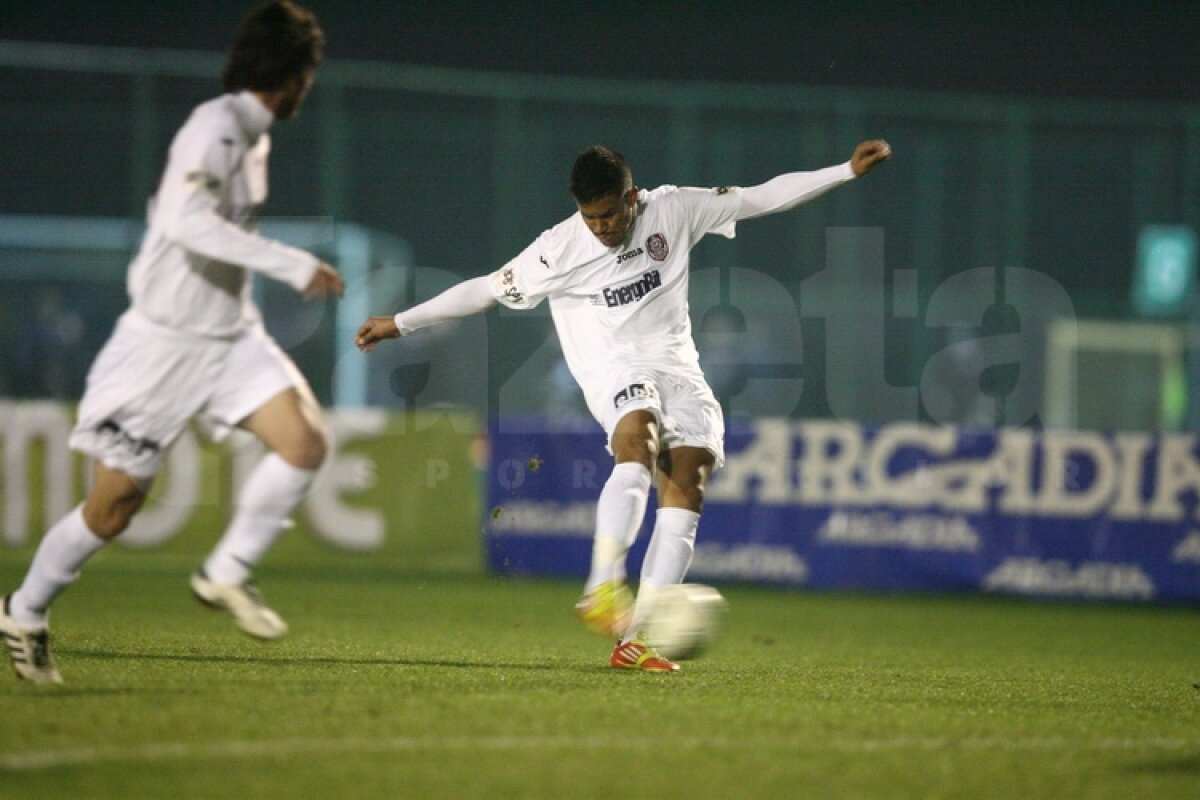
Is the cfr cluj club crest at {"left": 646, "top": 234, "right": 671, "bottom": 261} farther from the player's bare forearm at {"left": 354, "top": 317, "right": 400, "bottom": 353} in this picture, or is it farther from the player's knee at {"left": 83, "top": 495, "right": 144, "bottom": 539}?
the player's knee at {"left": 83, "top": 495, "right": 144, "bottom": 539}

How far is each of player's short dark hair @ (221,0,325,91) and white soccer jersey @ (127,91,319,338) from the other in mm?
79

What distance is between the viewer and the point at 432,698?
5867mm

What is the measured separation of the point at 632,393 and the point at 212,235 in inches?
80.3

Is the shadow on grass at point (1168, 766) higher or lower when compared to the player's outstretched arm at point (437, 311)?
lower

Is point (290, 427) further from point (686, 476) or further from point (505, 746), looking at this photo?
point (686, 476)

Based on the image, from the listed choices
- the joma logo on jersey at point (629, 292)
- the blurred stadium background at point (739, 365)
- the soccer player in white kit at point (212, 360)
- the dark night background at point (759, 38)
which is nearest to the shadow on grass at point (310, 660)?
the soccer player in white kit at point (212, 360)

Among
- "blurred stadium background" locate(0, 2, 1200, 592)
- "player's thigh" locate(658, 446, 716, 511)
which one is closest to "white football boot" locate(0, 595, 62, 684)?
"player's thigh" locate(658, 446, 716, 511)

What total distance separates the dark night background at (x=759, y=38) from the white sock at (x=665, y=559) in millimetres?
16444

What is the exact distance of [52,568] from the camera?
5992mm

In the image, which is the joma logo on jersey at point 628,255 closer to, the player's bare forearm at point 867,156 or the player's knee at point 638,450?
the player's knee at point 638,450

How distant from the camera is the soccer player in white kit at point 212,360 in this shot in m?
5.90

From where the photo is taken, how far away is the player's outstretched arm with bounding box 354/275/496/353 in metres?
7.13

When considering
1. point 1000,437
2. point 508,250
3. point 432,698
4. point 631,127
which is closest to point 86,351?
point 508,250

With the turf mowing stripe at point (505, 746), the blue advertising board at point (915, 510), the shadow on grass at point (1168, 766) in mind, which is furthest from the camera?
the blue advertising board at point (915, 510)
